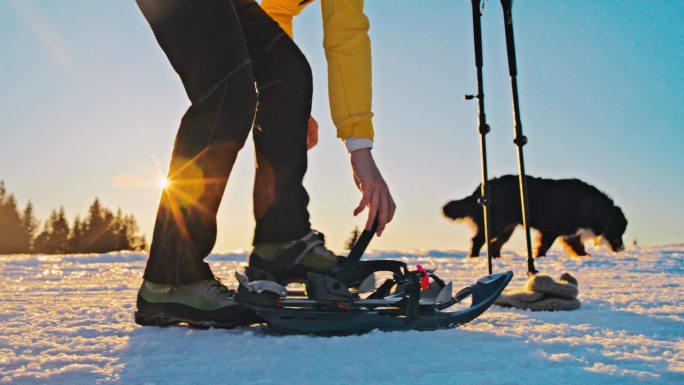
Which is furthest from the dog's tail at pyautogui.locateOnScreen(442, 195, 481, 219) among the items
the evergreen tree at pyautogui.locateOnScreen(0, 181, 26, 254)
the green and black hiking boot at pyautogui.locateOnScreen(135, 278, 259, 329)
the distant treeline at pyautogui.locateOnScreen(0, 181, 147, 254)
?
the evergreen tree at pyautogui.locateOnScreen(0, 181, 26, 254)

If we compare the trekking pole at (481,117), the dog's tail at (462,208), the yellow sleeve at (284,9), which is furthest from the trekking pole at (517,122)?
the dog's tail at (462,208)

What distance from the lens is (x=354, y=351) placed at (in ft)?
4.06

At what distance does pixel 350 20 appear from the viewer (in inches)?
71.2

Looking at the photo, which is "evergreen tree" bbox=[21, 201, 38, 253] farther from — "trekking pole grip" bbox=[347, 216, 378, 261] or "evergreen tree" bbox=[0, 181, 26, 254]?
"trekking pole grip" bbox=[347, 216, 378, 261]

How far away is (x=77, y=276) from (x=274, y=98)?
2535 mm

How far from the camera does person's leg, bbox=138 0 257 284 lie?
173 centimetres

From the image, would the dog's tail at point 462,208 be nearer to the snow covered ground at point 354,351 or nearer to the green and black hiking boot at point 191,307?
the snow covered ground at point 354,351

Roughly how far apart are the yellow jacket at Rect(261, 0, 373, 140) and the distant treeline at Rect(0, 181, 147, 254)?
36.5m

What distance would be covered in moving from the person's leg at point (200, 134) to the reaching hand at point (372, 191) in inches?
15.2

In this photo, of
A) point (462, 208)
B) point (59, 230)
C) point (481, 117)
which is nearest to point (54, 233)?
point (59, 230)

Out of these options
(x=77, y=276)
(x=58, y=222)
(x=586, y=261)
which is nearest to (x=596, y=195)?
(x=586, y=261)

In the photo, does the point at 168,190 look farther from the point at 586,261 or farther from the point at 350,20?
the point at 586,261

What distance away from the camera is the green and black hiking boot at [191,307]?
1645 millimetres

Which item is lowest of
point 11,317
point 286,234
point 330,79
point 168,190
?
point 11,317
